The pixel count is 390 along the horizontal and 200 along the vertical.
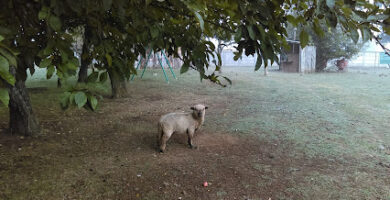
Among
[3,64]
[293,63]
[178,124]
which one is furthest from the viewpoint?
[293,63]

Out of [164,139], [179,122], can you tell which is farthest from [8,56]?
[179,122]

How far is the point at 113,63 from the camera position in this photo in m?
2.29

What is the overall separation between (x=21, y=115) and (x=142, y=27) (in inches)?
133

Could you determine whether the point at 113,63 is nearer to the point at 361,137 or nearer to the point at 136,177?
the point at 136,177

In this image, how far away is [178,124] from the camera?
177 inches

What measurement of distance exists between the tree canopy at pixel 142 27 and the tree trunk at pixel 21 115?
244cm

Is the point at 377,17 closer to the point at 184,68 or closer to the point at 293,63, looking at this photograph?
the point at 184,68

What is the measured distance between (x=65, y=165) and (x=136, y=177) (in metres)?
0.99

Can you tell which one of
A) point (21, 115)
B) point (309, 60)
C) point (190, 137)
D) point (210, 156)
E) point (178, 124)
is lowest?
point (210, 156)

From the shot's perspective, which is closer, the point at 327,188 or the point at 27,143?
the point at 327,188

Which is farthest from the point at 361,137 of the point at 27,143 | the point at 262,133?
the point at 27,143

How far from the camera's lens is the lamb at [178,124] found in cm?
439

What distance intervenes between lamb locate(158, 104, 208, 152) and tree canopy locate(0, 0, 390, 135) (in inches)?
66.8

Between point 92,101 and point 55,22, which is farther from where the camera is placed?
point 55,22
